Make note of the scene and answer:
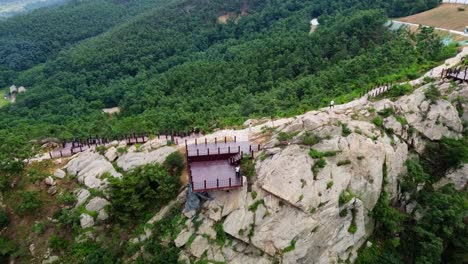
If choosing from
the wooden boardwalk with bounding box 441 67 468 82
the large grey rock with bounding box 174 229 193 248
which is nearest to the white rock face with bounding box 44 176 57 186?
the large grey rock with bounding box 174 229 193 248

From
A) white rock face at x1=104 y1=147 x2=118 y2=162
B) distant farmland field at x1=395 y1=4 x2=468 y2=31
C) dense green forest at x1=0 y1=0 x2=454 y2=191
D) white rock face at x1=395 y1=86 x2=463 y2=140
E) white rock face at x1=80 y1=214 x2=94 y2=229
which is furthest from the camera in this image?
distant farmland field at x1=395 y1=4 x2=468 y2=31

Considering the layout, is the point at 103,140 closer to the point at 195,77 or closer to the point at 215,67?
the point at 195,77

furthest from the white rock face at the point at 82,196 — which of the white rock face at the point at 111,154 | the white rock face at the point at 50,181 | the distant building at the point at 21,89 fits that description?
the distant building at the point at 21,89

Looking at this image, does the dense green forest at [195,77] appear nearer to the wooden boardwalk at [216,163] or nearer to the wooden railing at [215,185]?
the wooden boardwalk at [216,163]

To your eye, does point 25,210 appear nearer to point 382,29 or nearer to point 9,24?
point 382,29

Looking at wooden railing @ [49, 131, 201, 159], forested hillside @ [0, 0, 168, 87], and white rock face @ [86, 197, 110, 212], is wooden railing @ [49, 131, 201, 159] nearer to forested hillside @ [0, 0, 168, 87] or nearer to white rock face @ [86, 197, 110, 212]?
white rock face @ [86, 197, 110, 212]

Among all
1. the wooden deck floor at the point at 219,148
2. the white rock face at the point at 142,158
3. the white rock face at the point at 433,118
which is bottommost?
the white rock face at the point at 142,158

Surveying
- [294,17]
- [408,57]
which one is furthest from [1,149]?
[294,17]
